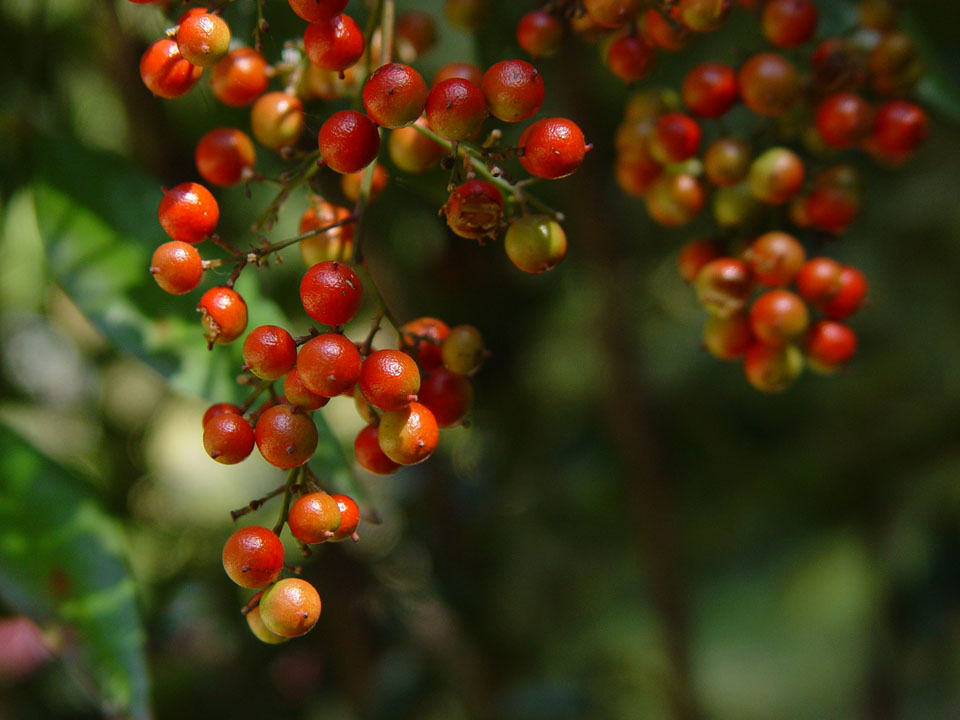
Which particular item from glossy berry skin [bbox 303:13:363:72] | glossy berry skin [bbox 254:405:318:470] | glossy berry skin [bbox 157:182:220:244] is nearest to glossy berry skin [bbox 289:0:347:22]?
glossy berry skin [bbox 303:13:363:72]

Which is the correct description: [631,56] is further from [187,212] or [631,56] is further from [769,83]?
[187,212]

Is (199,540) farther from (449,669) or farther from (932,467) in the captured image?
(932,467)

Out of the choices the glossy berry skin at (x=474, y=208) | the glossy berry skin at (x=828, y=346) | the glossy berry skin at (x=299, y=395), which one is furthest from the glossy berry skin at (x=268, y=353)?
the glossy berry skin at (x=828, y=346)

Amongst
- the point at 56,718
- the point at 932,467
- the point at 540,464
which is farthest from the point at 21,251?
the point at 932,467

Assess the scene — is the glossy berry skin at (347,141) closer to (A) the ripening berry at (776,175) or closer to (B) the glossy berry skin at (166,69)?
(B) the glossy berry skin at (166,69)

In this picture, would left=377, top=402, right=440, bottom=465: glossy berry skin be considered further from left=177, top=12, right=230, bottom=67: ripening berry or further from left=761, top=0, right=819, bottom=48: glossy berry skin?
left=761, top=0, right=819, bottom=48: glossy berry skin

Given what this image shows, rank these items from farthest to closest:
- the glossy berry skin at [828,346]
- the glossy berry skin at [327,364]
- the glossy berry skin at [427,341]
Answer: the glossy berry skin at [828,346] → the glossy berry skin at [427,341] → the glossy berry skin at [327,364]
